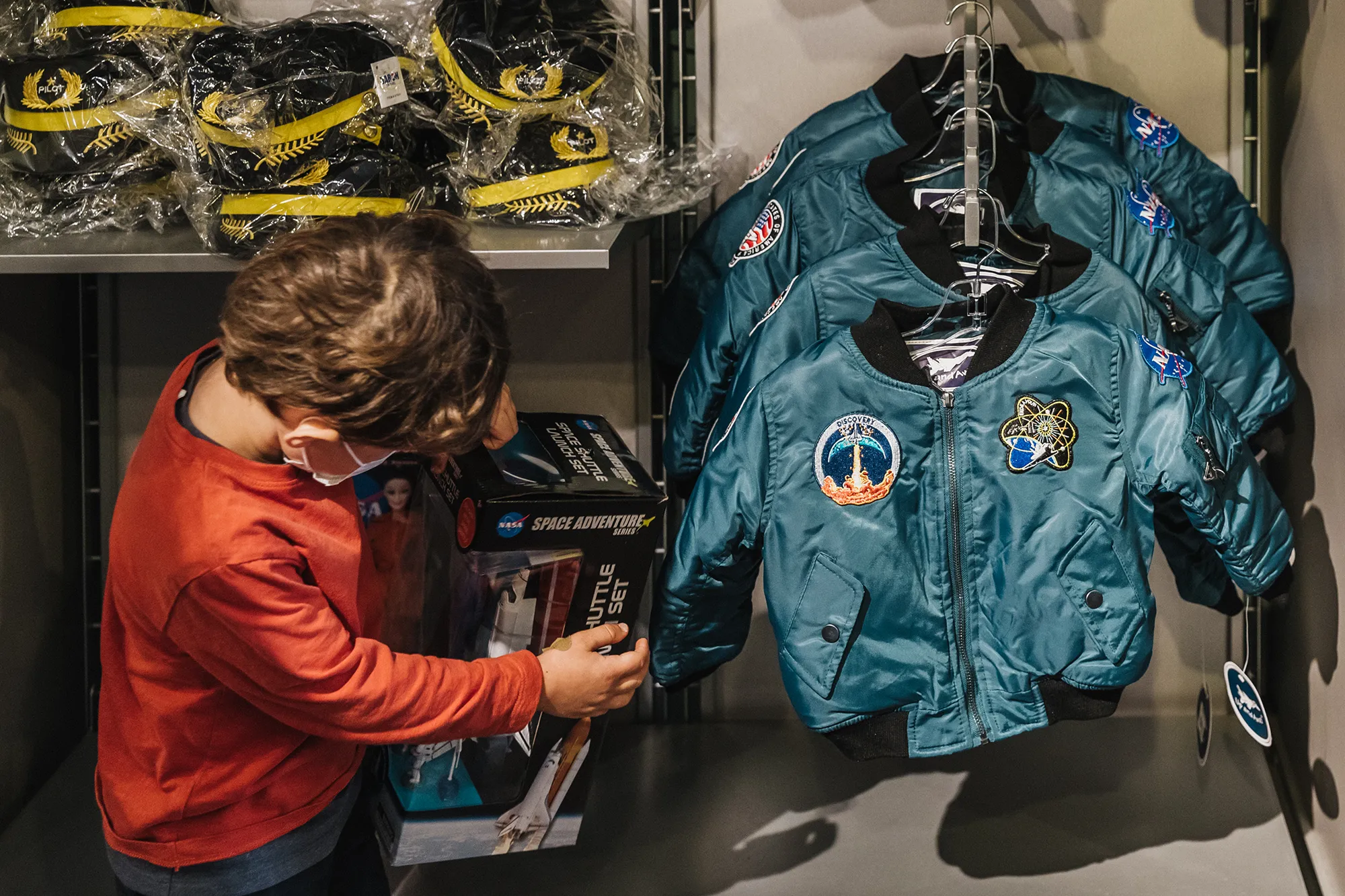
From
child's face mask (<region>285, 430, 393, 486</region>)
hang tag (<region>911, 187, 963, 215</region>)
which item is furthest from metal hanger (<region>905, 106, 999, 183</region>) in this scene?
child's face mask (<region>285, 430, 393, 486</region>)

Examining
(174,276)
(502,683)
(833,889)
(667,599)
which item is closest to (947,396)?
(667,599)

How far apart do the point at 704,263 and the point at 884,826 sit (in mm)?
882

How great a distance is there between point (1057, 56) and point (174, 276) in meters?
1.43

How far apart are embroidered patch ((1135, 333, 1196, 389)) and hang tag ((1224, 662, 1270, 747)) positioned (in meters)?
0.40

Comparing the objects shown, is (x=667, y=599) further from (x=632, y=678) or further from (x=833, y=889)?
(x=833, y=889)

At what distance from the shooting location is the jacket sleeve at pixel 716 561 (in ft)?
4.62

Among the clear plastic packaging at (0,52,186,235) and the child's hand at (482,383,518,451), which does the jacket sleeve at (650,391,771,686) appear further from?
the clear plastic packaging at (0,52,186,235)

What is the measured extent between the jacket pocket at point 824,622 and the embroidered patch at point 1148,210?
0.64m

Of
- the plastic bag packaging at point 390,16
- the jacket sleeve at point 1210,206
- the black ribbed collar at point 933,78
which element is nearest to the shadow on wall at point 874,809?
the jacket sleeve at point 1210,206

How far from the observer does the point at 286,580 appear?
3.69 ft

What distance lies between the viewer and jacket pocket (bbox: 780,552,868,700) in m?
1.40

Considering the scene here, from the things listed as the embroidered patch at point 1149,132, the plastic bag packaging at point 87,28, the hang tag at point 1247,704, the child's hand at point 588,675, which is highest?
the plastic bag packaging at point 87,28

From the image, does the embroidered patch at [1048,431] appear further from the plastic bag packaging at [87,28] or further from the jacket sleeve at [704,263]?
the plastic bag packaging at [87,28]

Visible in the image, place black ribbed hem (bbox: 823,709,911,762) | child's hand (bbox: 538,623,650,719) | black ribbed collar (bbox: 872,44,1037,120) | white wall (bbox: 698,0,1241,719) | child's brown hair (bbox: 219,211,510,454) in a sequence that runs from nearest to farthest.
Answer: child's brown hair (bbox: 219,211,510,454) → child's hand (bbox: 538,623,650,719) → black ribbed hem (bbox: 823,709,911,762) → black ribbed collar (bbox: 872,44,1037,120) → white wall (bbox: 698,0,1241,719)
